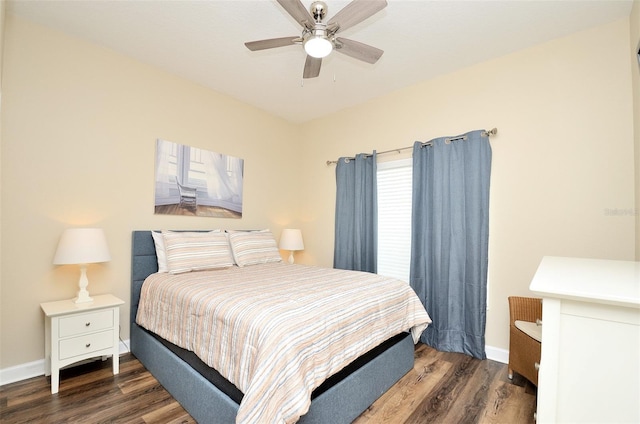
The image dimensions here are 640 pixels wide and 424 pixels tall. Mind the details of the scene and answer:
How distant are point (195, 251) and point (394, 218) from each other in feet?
7.27

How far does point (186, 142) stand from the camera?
125 inches

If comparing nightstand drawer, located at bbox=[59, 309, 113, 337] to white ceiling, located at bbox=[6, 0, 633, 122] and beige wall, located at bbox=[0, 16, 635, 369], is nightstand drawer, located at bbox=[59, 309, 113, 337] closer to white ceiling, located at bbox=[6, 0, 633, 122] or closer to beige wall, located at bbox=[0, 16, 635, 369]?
beige wall, located at bbox=[0, 16, 635, 369]

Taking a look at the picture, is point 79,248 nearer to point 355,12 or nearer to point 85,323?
point 85,323

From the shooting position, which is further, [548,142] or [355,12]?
[548,142]

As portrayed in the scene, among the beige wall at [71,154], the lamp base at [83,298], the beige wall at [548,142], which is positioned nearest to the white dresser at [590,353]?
the beige wall at [548,142]

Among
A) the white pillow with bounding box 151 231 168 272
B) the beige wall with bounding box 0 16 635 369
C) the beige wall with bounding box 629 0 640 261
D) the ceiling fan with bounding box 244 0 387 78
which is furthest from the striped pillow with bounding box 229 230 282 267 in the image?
the beige wall with bounding box 629 0 640 261

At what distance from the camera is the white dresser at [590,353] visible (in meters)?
0.79

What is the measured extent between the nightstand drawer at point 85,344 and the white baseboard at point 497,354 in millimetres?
3252

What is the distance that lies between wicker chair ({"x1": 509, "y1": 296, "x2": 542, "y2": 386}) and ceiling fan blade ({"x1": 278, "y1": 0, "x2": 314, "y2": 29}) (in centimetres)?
255

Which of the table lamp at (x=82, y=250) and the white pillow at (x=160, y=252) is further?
the white pillow at (x=160, y=252)

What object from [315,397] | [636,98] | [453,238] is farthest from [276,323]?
[636,98]

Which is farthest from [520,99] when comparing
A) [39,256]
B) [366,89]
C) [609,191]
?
[39,256]

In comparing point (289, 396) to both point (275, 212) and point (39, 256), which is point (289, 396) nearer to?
point (39, 256)

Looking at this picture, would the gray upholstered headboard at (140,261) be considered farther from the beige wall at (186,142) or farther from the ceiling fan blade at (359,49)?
the ceiling fan blade at (359,49)
